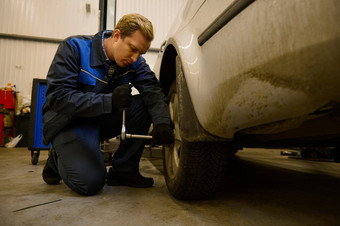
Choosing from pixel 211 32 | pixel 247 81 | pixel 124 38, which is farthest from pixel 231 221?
pixel 124 38

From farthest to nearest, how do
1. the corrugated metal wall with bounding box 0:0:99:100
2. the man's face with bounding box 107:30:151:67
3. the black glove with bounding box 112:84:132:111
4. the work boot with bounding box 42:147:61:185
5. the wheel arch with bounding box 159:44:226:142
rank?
the corrugated metal wall with bounding box 0:0:99:100, the work boot with bounding box 42:147:61:185, the man's face with bounding box 107:30:151:67, the black glove with bounding box 112:84:132:111, the wheel arch with bounding box 159:44:226:142

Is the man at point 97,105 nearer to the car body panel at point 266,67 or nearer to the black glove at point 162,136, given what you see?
the black glove at point 162,136

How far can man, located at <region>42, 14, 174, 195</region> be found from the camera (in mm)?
1017

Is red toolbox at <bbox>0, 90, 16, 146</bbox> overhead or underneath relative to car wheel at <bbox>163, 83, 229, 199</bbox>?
overhead

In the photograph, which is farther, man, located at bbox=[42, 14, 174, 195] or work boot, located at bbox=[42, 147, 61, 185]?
→ work boot, located at bbox=[42, 147, 61, 185]

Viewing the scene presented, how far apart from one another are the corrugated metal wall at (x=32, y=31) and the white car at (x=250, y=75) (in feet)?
14.8

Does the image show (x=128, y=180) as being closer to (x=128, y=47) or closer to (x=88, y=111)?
(x=88, y=111)

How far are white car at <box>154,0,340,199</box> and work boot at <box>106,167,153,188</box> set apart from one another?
34cm

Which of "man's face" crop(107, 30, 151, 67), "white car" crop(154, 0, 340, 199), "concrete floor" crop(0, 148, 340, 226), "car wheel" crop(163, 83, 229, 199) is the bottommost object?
"concrete floor" crop(0, 148, 340, 226)

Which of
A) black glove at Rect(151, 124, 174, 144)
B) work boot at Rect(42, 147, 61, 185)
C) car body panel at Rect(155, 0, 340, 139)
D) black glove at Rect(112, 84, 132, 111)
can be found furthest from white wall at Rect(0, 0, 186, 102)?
car body panel at Rect(155, 0, 340, 139)

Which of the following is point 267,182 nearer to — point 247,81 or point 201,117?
point 201,117

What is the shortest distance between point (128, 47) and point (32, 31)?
4.42 metres

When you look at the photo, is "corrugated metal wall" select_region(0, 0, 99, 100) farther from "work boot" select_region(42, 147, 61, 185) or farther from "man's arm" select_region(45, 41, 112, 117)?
"man's arm" select_region(45, 41, 112, 117)

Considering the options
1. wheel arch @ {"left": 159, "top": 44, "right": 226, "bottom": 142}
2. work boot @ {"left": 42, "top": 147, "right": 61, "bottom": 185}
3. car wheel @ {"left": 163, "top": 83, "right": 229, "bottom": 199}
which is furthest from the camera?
work boot @ {"left": 42, "top": 147, "right": 61, "bottom": 185}
